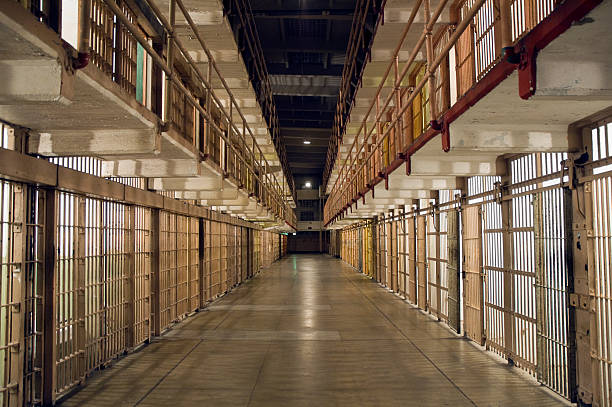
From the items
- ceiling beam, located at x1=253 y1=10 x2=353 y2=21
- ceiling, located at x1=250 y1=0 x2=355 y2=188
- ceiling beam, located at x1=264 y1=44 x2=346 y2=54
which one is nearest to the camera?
A: ceiling beam, located at x1=253 y1=10 x2=353 y2=21

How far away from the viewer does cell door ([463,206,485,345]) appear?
766 cm

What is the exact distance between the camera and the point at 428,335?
8.66 m

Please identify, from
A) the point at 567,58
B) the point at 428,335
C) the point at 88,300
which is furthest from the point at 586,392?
the point at 88,300

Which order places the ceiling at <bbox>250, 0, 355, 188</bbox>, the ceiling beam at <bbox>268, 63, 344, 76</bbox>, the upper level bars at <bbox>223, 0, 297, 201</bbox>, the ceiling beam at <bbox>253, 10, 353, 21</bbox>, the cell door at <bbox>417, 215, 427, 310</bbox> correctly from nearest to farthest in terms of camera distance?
the upper level bars at <bbox>223, 0, 297, 201</bbox> < the cell door at <bbox>417, 215, 427, 310</bbox> < the ceiling beam at <bbox>253, 10, 353, 21</bbox> < the ceiling at <bbox>250, 0, 355, 188</bbox> < the ceiling beam at <bbox>268, 63, 344, 76</bbox>

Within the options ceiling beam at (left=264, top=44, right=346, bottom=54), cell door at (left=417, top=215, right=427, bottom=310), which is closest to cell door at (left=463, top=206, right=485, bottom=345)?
cell door at (left=417, top=215, right=427, bottom=310)

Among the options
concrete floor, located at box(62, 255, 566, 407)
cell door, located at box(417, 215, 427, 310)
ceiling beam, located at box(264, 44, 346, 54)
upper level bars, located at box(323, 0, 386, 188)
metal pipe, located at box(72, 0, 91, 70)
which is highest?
ceiling beam, located at box(264, 44, 346, 54)

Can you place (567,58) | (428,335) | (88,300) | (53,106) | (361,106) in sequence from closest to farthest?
1. (567,58)
2. (53,106)
3. (88,300)
4. (428,335)
5. (361,106)

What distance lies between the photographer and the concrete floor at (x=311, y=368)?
530cm

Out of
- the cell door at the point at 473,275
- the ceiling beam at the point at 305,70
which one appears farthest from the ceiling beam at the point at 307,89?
the cell door at the point at 473,275

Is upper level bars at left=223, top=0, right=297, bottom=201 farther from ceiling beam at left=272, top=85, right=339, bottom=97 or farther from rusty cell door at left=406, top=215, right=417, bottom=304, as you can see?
rusty cell door at left=406, top=215, right=417, bottom=304

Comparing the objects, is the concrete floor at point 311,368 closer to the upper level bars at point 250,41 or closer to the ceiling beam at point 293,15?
the upper level bars at point 250,41

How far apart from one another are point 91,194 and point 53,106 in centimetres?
232

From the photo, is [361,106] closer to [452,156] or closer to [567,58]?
[452,156]

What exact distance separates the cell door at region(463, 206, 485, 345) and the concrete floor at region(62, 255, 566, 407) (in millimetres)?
353
